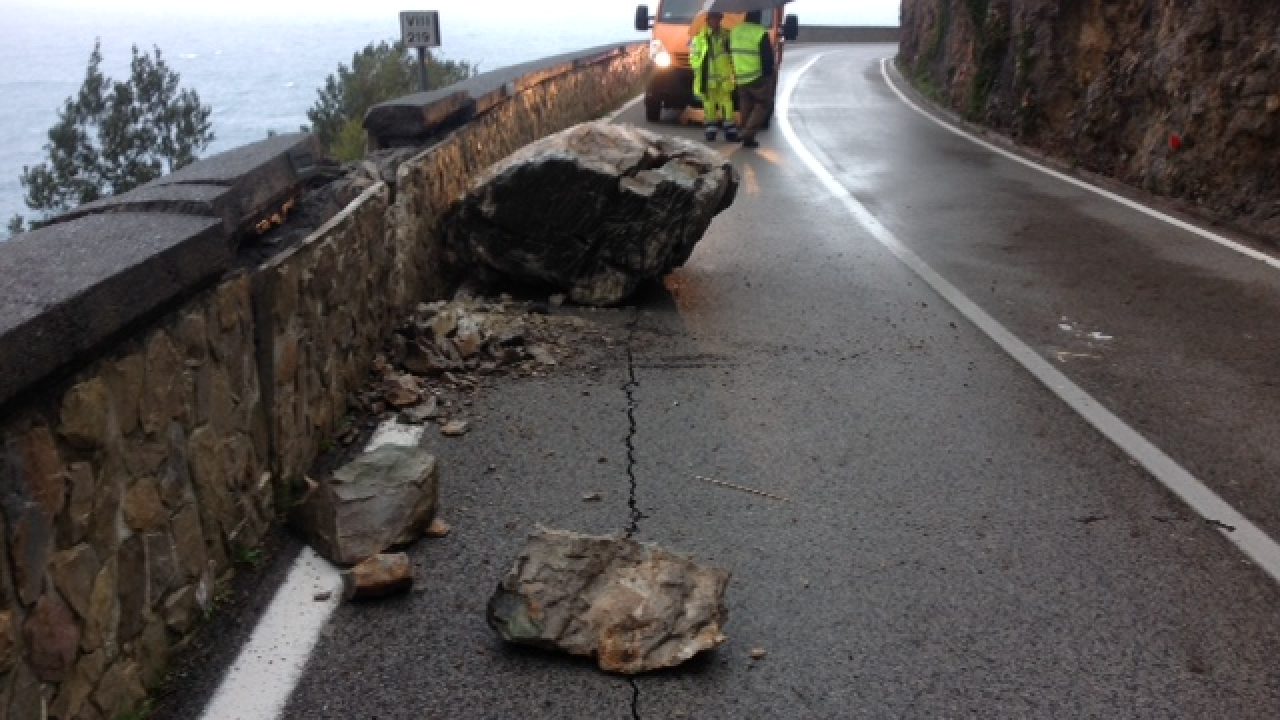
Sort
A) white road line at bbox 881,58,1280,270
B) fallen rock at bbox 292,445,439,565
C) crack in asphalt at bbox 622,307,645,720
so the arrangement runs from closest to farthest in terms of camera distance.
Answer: crack in asphalt at bbox 622,307,645,720 → fallen rock at bbox 292,445,439,565 → white road line at bbox 881,58,1280,270

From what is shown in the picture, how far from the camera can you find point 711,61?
17031mm

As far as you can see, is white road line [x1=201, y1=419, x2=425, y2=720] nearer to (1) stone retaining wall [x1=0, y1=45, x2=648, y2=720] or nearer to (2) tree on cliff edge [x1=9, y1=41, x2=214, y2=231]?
(1) stone retaining wall [x1=0, y1=45, x2=648, y2=720]

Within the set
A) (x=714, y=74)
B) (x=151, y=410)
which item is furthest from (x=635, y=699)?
(x=714, y=74)

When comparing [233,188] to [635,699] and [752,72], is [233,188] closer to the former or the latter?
[635,699]

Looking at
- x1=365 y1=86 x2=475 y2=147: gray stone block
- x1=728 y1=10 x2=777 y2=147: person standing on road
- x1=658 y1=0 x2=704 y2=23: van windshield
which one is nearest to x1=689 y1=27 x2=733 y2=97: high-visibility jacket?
x1=728 y1=10 x2=777 y2=147: person standing on road

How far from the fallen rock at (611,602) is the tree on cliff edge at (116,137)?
5237cm

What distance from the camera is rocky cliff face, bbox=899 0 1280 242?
1138cm

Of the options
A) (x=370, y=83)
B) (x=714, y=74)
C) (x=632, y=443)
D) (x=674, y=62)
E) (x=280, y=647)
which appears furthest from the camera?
(x=370, y=83)

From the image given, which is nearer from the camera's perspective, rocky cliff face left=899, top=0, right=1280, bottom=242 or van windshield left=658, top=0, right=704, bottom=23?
rocky cliff face left=899, top=0, right=1280, bottom=242

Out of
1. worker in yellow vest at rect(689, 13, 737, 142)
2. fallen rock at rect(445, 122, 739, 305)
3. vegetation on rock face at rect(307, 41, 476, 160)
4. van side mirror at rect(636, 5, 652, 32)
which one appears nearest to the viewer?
fallen rock at rect(445, 122, 739, 305)

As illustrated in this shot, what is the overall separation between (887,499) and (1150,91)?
35.3 ft

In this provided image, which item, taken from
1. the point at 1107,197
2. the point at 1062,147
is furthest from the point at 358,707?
the point at 1062,147

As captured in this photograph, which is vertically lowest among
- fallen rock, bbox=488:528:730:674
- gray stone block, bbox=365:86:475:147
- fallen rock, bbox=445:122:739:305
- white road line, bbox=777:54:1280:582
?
white road line, bbox=777:54:1280:582

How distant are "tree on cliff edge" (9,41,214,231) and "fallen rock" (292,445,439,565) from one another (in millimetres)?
51439
